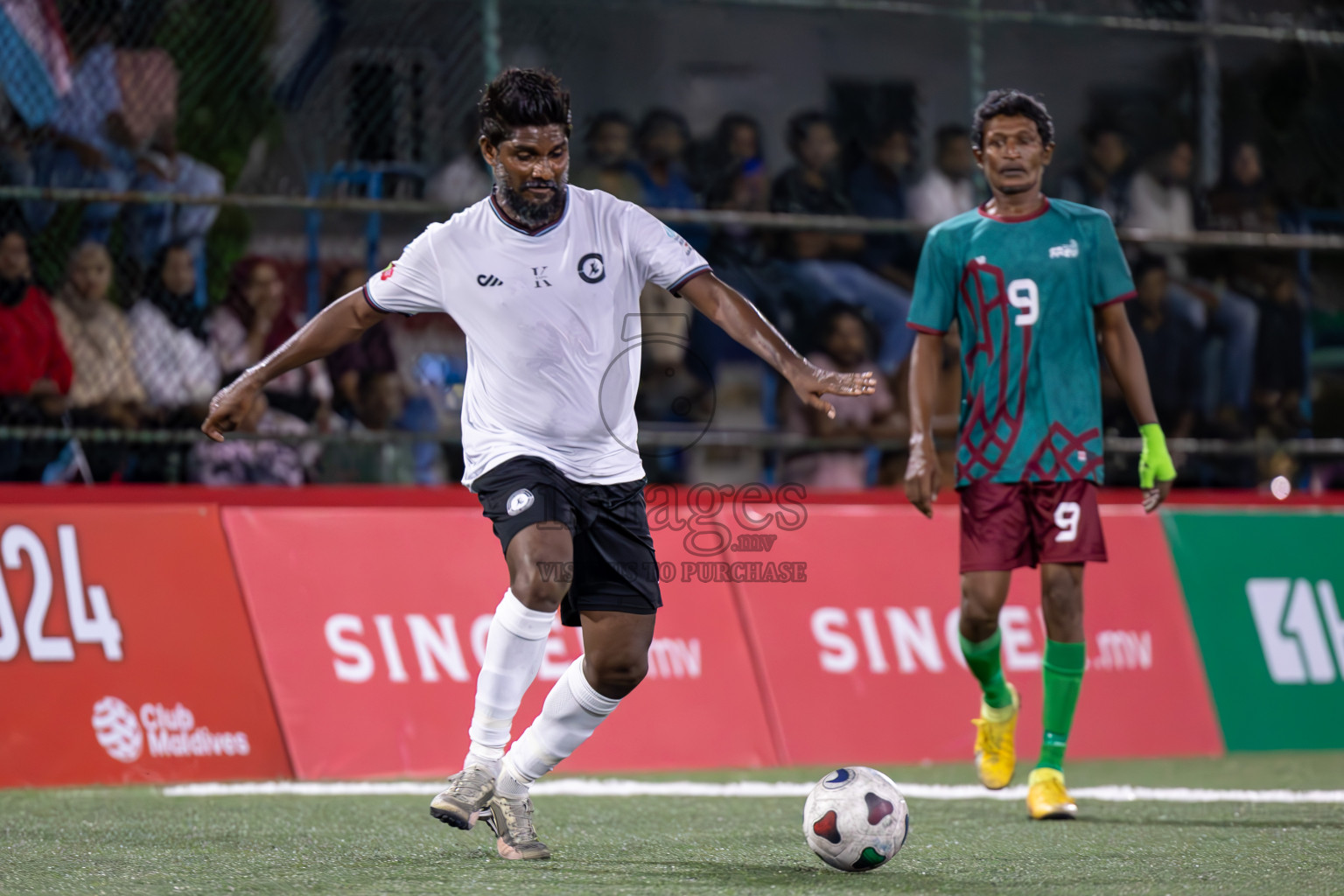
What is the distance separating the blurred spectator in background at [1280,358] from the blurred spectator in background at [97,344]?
5705 mm

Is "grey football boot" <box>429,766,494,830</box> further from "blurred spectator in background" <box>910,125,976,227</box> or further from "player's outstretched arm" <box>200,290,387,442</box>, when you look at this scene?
"blurred spectator in background" <box>910,125,976,227</box>

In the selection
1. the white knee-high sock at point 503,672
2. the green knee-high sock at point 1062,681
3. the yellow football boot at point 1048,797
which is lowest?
the yellow football boot at point 1048,797

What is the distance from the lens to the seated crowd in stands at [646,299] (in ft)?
24.6

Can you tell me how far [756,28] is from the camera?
8.78 m

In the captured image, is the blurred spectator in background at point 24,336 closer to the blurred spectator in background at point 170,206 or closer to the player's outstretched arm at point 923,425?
the blurred spectator in background at point 170,206

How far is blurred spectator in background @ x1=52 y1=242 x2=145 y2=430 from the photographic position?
7.45m

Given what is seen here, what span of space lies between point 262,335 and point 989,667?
3.90m

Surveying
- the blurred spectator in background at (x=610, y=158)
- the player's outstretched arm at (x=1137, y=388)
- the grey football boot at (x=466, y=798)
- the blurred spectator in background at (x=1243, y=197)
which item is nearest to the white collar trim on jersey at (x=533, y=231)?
the grey football boot at (x=466, y=798)

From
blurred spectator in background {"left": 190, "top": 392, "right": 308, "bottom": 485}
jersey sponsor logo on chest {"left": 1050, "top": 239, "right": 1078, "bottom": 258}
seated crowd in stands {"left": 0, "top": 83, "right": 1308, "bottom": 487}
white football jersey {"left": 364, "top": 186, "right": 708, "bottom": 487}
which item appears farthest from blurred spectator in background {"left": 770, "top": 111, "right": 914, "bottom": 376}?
white football jersey {"left": 364, "top": 186, "right": 708, "bottom": 487}

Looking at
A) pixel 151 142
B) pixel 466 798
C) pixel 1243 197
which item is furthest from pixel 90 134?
pixel 1243 197

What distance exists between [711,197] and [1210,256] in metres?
2.85

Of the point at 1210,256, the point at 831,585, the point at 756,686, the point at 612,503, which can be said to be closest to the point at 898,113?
the point at 1210,256

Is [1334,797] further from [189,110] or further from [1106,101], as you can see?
[189,110]

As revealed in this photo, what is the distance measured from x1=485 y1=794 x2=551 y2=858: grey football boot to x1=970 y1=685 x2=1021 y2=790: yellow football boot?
1.90 meters
